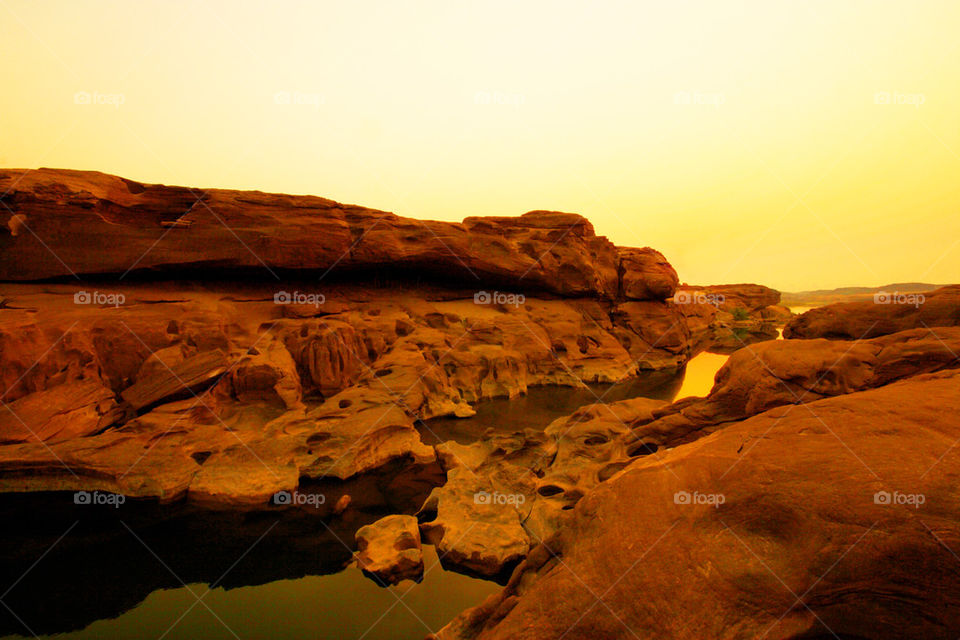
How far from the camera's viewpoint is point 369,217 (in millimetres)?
21422

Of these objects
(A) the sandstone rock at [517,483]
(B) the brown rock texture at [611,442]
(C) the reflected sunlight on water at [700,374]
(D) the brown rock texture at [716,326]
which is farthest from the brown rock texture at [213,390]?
(D) the brown rock texture at [716,326]

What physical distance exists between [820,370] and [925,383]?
1.33 m

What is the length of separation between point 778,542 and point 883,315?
6689mm

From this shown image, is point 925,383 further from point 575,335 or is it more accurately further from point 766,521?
point 575,335

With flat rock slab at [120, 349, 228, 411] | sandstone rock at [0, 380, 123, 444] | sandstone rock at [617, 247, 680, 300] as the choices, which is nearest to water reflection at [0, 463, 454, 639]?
sandstone rock at [0, 380, 123, 444]

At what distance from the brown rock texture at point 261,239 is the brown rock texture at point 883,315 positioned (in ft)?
56.3

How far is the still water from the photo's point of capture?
5031 mm

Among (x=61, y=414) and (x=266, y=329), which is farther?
(x=266, y=329)

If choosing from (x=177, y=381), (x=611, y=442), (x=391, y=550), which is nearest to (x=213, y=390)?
(x=177, y=381)

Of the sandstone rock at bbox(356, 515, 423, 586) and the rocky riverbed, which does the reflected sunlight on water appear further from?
the sandstone rock at bbox(356, 515, 423, 586)

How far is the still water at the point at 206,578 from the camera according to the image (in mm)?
5031

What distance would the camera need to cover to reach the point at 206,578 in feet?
19.4

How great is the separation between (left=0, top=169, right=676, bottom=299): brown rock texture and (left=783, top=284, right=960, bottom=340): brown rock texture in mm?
17167

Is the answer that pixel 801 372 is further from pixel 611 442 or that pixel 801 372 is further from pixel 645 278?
pixel 645 278
